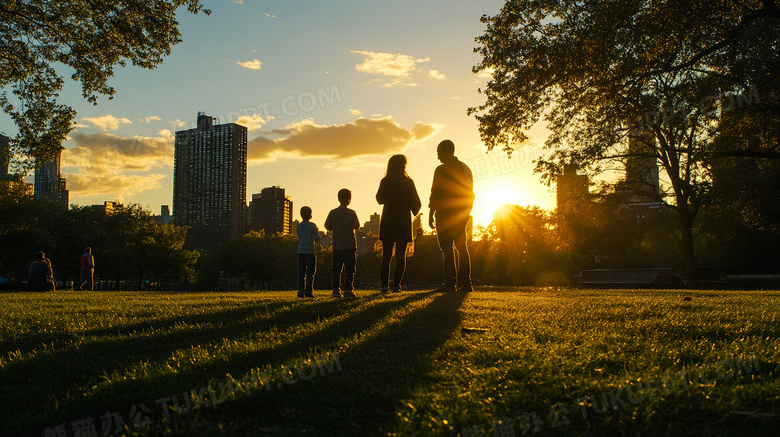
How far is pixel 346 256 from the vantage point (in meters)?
10.1

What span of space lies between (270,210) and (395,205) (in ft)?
501

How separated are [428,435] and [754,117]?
1876 cm

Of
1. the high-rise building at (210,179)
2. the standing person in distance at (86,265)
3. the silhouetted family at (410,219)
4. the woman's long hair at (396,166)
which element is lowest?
the standing person in distance at (86,265)

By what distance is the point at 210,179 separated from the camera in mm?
91312

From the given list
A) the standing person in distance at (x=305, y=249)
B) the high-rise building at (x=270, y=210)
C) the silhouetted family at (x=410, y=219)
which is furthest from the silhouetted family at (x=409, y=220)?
the high-rise building at (x=270, y=210)

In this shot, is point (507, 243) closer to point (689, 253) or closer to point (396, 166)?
point (689, 253)

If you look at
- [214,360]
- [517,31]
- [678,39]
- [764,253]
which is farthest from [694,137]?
[764,253]

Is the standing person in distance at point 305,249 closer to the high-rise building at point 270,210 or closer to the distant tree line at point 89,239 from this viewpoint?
the distant tree line at point 89,239

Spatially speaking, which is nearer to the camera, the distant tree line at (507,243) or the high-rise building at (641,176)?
the distant tree line at (507,243)

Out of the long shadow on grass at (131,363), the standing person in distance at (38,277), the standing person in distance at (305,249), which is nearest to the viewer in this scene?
the long shadow on grass at (131,363)

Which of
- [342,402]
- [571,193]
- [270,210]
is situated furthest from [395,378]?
[270,210]

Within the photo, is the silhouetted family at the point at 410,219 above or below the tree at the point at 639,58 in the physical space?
below

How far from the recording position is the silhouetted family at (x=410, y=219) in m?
9.63

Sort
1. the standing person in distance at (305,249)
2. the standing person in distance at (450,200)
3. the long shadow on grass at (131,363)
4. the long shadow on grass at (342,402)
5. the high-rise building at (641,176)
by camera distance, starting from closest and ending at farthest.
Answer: the long shadow on grass at (342,402) < the long shadow on grass at (131,363) < the standing person in distance at (450,200) < the standing person in distance at (305,249) < the high-rise building at (641,176)
